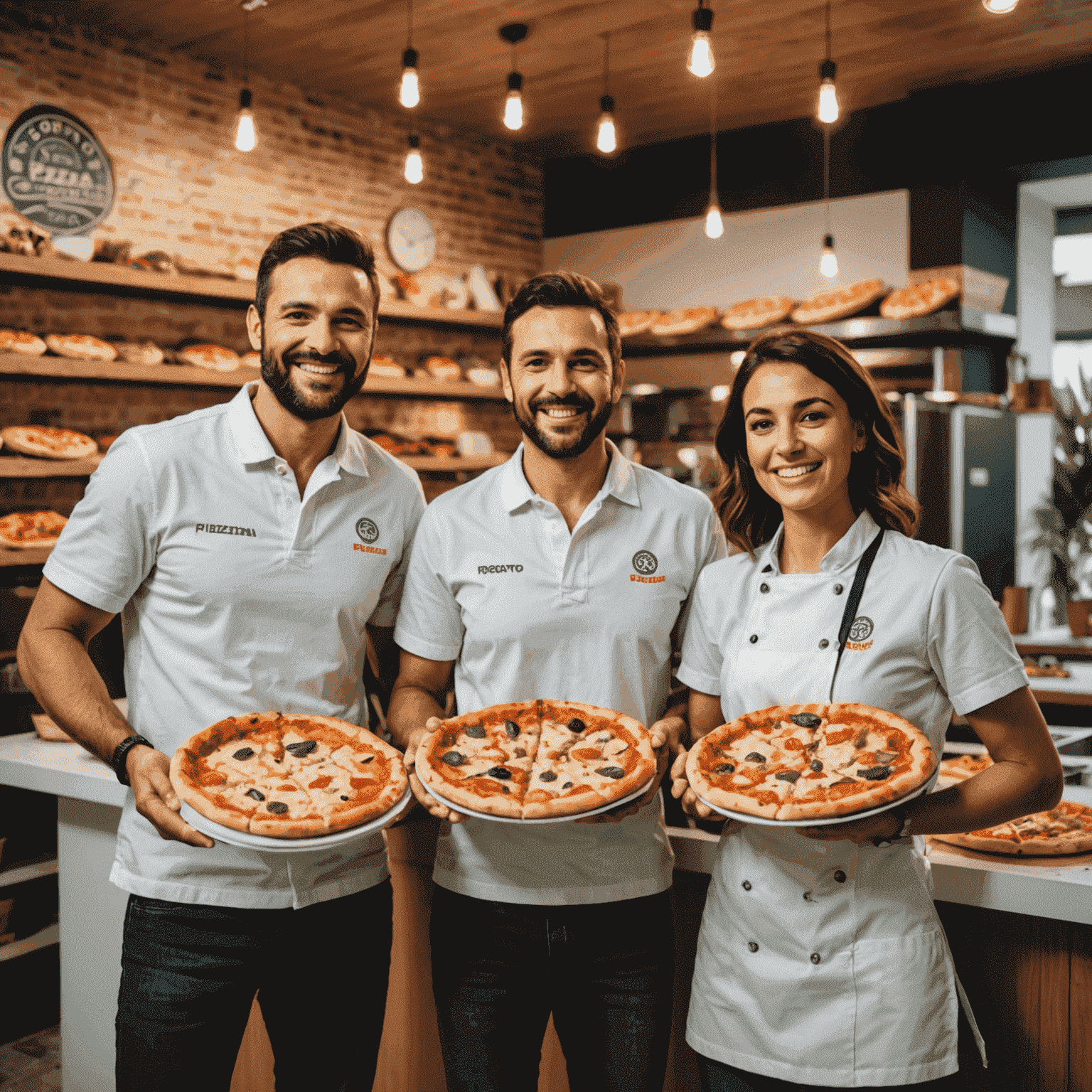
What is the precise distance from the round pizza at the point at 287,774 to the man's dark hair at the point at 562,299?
0.74 metres

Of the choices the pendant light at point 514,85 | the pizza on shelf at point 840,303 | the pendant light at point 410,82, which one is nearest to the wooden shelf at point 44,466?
the pendant light at point 410,82

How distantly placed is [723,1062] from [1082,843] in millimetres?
835

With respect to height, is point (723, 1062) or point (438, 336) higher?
point (438, 336)

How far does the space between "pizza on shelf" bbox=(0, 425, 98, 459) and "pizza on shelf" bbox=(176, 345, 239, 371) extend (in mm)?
702

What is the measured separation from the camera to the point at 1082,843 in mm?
2021

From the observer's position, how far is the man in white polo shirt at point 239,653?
1.80 meters

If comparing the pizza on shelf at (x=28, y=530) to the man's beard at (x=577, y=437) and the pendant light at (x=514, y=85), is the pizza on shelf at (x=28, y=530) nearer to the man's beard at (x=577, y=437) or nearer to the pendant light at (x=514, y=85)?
the pendant light at (x=514, y=85)

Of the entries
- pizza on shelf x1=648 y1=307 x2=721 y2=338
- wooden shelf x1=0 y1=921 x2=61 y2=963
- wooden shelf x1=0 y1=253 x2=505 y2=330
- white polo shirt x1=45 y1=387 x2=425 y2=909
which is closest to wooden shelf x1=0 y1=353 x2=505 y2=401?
wooden shelf x1=0 y1=253 x2=505 y2=330

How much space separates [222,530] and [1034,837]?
1.56m

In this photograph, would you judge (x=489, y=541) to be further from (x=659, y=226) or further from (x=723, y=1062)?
(x=659, y=226)

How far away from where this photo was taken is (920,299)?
5.88 metres

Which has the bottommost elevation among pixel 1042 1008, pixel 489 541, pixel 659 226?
pixel 1042 1008

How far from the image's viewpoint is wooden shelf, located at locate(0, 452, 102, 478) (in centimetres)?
438

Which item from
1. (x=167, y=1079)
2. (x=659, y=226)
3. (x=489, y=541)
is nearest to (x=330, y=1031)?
(x=167, y=1079)
